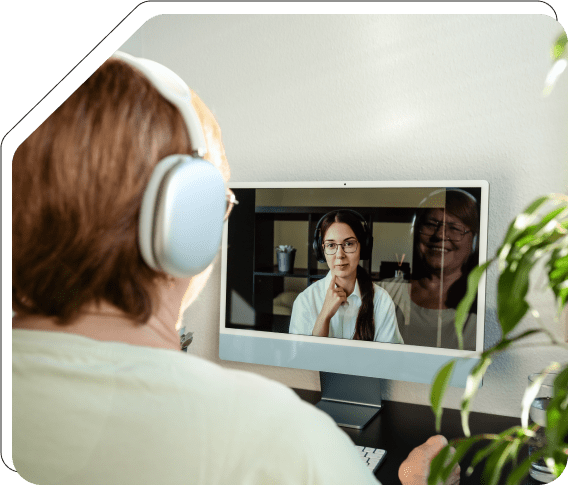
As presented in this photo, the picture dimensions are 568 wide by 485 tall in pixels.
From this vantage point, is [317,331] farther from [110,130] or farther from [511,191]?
[110,130]

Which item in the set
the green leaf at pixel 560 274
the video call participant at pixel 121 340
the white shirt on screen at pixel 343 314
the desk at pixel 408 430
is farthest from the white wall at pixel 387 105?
the green leaf at pixel 560 274

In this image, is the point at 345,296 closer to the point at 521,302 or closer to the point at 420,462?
the point at 420,462

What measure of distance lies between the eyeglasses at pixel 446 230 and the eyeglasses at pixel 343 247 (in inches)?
5.3

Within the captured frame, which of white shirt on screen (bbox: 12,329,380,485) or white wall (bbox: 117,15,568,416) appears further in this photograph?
white wall (bbox: 117,15,568,416)

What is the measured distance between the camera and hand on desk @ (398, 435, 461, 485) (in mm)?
788

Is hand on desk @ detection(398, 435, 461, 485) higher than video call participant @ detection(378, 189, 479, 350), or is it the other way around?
video call participant @ detection(378, 189, 479, 350)

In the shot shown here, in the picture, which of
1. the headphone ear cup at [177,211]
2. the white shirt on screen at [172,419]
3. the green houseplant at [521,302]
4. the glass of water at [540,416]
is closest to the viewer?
the green houseplant at [521,302]

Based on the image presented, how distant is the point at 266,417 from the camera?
453mm

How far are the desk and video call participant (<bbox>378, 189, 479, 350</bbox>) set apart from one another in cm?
14

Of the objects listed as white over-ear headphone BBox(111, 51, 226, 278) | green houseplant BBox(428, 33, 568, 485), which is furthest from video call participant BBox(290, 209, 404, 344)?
green houseplant BBox(428, 33, 568, 485)

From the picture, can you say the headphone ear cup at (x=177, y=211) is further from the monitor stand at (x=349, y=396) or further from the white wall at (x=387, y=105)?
the monitor stand at (x=349, y=396)

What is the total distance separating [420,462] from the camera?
0.80 meters

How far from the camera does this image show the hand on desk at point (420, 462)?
788 millimetres

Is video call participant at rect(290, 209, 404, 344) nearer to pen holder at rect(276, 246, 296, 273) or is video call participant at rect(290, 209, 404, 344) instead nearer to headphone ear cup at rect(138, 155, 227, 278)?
pen holder at rect(276, 246, 296, 273)
